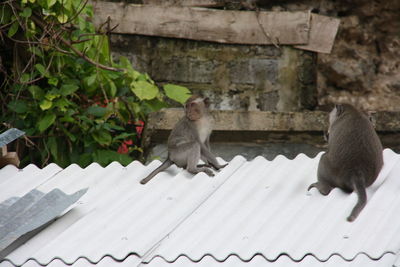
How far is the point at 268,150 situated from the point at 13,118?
2.16m

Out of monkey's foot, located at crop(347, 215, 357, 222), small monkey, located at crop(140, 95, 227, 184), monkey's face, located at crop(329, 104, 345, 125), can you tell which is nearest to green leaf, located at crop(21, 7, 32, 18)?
small monkey, located at crop(140, 95, 227, 184)

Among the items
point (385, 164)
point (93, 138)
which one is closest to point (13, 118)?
point (93, 138)

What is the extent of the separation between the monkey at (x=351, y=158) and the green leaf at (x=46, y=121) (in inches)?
99.1

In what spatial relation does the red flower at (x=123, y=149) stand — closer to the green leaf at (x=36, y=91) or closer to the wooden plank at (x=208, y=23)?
the green leaf at (x=36, y=91)

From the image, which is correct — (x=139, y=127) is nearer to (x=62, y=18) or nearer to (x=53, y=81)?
(x=53, y=81)

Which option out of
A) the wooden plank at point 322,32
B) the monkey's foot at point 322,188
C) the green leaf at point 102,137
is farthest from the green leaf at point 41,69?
the monkey's foot at point 322,188

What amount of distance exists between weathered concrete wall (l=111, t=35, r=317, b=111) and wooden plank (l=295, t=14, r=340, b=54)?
11cm

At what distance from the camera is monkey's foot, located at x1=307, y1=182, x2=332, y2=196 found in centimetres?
431

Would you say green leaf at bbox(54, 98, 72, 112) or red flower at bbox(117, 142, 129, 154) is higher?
green leaf at bbox(54, 98, 72, 112)

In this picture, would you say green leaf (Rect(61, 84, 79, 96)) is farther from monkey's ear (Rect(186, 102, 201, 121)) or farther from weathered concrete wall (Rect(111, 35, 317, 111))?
monkey's ear (Rect(186, 102, 201, 121))

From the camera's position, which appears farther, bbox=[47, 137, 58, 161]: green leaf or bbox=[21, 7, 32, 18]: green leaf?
bbox=[47, 137, 58, 161]: green leaf

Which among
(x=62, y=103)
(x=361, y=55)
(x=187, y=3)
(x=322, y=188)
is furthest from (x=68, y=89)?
(x=322, y=188)

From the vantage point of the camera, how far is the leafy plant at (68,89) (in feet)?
20.7

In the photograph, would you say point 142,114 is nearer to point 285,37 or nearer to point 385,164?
Answer: point 285,37
